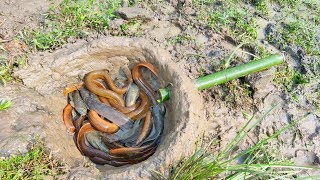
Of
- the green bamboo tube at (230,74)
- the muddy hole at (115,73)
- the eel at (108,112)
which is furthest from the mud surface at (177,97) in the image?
the eel at (108,112)

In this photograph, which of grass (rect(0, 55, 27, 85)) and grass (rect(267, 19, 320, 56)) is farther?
grass (rect(267, 19, 320, 56))

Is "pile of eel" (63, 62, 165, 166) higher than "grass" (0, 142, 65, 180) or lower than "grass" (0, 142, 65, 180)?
lower

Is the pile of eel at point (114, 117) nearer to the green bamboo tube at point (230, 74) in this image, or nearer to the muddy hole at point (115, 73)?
the muddy hole at point (115, 73)

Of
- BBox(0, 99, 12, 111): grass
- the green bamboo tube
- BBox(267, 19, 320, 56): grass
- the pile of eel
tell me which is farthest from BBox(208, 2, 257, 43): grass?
BBox(0, 99, 12, 111): grass

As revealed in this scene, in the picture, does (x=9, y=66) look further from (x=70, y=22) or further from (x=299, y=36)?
(x=299, y=36)

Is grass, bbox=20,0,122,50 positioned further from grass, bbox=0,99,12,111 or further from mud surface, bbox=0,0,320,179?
grass, bbox=0,99,12,111

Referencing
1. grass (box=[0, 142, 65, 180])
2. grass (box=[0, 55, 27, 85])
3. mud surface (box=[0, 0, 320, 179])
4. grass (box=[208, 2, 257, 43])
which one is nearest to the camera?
grass (box=[0, 142, 65, 180])

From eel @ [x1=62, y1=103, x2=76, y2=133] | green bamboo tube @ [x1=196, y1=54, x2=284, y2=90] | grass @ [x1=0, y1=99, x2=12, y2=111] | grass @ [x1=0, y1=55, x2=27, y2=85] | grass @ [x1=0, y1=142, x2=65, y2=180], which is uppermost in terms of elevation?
green bamboo tube @ [x1=196, y1=54, x2=284, y2=90]
